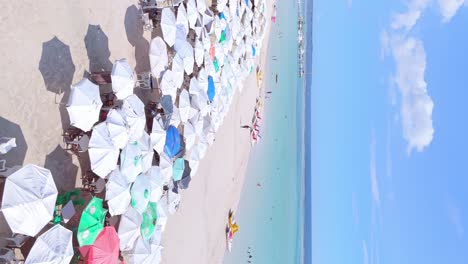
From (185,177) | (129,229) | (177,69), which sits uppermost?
(177,69)

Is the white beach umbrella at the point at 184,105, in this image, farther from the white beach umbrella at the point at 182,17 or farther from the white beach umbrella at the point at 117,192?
the white beach umbrella at the point at 117,192

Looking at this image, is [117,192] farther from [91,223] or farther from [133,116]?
[133,116]

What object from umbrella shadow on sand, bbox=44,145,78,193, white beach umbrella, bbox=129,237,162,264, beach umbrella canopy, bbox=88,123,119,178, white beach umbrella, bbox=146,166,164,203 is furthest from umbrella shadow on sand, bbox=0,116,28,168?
white beach umbrella, bbox=129,237,162,264

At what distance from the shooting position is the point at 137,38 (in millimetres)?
9344

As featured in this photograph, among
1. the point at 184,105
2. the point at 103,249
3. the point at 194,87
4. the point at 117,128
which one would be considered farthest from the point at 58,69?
the point at 194,87

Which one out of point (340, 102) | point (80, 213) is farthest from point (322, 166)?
point (80, 213)

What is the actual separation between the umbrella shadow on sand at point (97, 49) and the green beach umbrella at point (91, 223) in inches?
105

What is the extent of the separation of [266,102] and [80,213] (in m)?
16.7


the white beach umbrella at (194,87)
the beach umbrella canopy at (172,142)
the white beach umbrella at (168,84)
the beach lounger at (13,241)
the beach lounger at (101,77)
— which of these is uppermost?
the white beach umbrella at (194,87)

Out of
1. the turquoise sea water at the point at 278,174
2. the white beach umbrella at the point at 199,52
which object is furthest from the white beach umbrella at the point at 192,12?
the turquoise sea water at the point at 278,174

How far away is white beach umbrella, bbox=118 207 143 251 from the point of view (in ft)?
24.8

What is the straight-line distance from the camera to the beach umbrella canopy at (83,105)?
6.43 m

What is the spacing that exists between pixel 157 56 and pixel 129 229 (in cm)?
388

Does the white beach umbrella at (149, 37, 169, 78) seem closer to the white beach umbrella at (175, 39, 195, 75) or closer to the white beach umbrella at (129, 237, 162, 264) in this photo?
the white beach umbrella at (175, 39, 195, 75)
